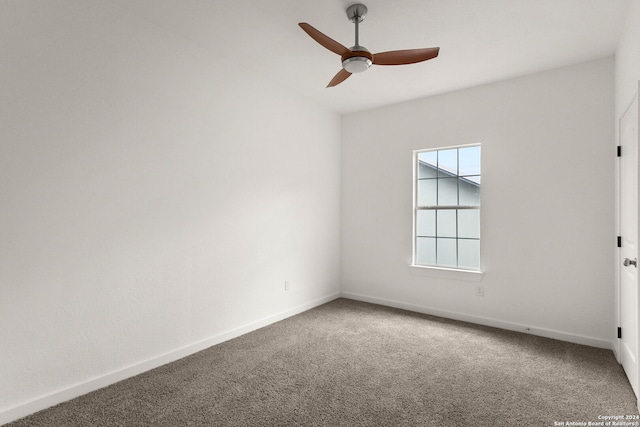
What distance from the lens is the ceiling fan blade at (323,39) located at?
7.25 feet

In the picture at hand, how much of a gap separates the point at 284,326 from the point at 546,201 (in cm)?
302

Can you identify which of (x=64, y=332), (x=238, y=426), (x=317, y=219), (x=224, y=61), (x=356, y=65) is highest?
(x=224, y=61)

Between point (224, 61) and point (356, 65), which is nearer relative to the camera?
point (356, 65)

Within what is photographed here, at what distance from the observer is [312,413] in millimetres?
2111

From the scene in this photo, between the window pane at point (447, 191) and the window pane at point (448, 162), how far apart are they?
0.30 ft

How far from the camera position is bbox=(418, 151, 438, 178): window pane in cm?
435

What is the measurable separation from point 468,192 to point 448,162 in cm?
46

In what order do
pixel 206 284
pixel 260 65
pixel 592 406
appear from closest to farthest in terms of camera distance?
pixel 592 406, pixel 206 284, pixel 260 65

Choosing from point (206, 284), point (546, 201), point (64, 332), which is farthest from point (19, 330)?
point (546, 201)

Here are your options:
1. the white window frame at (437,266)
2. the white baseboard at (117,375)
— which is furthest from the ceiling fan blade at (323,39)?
the white baseboard at (117,375)

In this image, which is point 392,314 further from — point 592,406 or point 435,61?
point 435,61

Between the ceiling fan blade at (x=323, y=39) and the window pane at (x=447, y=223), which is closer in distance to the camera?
the ceiling fan blade at (x=323, y=39)

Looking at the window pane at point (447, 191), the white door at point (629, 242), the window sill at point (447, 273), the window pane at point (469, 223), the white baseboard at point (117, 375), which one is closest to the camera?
the white baseboard at point (117, 375)

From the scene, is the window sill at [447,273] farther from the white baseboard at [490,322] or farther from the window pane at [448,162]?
the window pane at [448,162]
